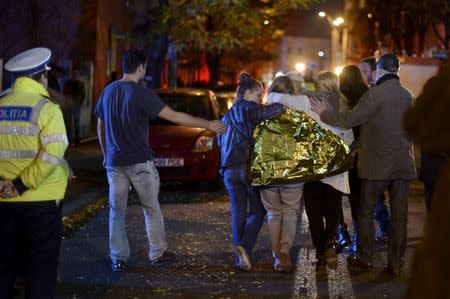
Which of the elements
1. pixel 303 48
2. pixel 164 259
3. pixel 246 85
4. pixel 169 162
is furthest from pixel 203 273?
pixel 303 48

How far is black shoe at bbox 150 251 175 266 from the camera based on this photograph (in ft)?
26.5

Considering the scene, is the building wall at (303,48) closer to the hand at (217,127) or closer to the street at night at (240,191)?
the street at night at (240,191)

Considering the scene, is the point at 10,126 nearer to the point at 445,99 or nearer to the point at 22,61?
the point at 22,61

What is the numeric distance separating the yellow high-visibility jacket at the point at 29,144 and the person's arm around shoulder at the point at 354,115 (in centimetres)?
313

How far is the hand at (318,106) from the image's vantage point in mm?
7828

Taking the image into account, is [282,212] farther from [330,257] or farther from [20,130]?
[20,130]

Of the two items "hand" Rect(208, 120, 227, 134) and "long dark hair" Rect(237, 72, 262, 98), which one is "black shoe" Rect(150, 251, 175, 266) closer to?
"hand" Rect(208, 120, 227, 134)

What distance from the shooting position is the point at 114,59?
31.3m

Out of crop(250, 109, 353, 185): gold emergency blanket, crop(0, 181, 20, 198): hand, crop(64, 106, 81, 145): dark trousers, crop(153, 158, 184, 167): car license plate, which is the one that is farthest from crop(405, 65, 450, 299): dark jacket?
crop(64, 106, 81, 145): dark trousers

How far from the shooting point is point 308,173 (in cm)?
784

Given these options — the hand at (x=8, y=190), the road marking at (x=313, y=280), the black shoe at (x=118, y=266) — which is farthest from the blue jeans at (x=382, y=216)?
the hand at (x=8, y=190)

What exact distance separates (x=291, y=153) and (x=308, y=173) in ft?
0.78

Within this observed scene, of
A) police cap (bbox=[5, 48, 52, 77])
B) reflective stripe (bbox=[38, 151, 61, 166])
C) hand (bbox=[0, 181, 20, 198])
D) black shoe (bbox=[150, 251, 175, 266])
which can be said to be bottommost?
black shoe (bbox=[150, 251, 175, 266])

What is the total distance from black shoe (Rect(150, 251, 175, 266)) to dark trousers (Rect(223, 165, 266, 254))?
63 centimetres
